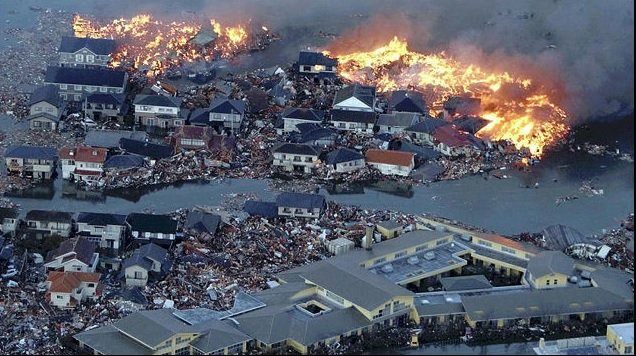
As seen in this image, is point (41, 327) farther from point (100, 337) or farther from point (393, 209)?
point (393, 209)

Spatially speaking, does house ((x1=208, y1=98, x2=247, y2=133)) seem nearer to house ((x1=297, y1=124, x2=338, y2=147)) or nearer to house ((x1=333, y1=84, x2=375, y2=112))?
house ((x1=297, y1=124, x2=338, y2=147))

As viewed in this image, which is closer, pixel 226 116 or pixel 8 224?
pixel 8 224

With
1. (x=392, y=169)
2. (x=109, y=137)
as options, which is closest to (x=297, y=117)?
(x=392, y=169)

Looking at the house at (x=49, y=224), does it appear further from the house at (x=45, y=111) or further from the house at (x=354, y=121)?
the house at (x=354, y=121)

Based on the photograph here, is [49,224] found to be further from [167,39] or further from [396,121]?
[167,39]

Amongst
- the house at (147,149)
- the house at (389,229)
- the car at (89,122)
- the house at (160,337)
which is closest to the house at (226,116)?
the house at (147,149)

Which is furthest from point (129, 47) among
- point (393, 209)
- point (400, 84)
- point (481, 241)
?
point (481, 241)
